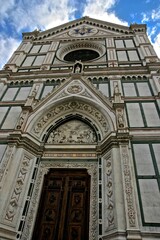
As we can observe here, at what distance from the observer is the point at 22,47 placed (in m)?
15.1

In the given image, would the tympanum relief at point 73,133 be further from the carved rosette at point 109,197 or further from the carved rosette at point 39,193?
the carved rosette at point 109,197

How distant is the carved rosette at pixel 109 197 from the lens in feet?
18.3

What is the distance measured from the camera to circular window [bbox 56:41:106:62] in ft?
46.4

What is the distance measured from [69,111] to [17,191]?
443cm

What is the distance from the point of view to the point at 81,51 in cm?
1502

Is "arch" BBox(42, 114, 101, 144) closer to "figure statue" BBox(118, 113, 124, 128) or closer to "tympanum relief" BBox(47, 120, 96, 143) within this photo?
"tympanum relief" BBox(47, 120, 96, 143)

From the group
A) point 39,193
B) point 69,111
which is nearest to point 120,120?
point 69,111

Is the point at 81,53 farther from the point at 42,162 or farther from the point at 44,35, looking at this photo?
the point at 42,162

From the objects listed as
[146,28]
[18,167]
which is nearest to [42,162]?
[18,167]

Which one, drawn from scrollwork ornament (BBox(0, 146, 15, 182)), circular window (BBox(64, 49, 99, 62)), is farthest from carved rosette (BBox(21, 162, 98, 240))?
circular window (BBox(64, 49, 99, 62))

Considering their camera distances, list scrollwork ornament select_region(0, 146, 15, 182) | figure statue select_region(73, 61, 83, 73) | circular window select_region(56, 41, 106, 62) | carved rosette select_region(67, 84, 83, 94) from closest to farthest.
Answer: scrollwork ornament select_region(0, 146, 15, 182)
carved rosette select_region(67, 84, 83, 94)
figure statue select_region(73, 61, 83, 73)
circular window select_region(56, 41, 106, 62)

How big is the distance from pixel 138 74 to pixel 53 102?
15.8ft

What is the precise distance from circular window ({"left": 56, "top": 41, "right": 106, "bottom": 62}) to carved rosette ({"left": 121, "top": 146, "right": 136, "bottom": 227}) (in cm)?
900

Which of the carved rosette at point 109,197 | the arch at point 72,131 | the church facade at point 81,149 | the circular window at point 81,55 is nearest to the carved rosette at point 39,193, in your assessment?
the church facade at point 81,149
